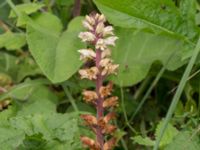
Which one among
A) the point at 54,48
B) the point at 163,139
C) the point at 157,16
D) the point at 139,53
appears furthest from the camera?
the point at 139,53

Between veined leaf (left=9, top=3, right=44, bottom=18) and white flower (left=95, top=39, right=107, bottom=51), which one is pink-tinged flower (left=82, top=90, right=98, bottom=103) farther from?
veined leaf (left=9, top=3, right=44, bottom=18)

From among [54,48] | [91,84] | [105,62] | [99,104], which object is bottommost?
[91,84]

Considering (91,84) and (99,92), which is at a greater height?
(99,92)

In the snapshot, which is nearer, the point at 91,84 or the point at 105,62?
the point at 105,62

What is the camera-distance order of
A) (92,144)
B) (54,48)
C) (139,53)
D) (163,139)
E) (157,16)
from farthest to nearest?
1. (139,53)
2. (54,48)
3. (157,16)
4. (163,139)
5. (92,144)

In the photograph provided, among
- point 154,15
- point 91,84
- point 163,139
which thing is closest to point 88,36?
point 154,15

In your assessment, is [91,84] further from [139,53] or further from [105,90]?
[105,90]

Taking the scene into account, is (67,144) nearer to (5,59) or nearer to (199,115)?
(199,115)

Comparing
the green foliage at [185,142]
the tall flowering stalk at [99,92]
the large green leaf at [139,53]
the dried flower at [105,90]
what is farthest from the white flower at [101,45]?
the large green leaf at [139,53]
